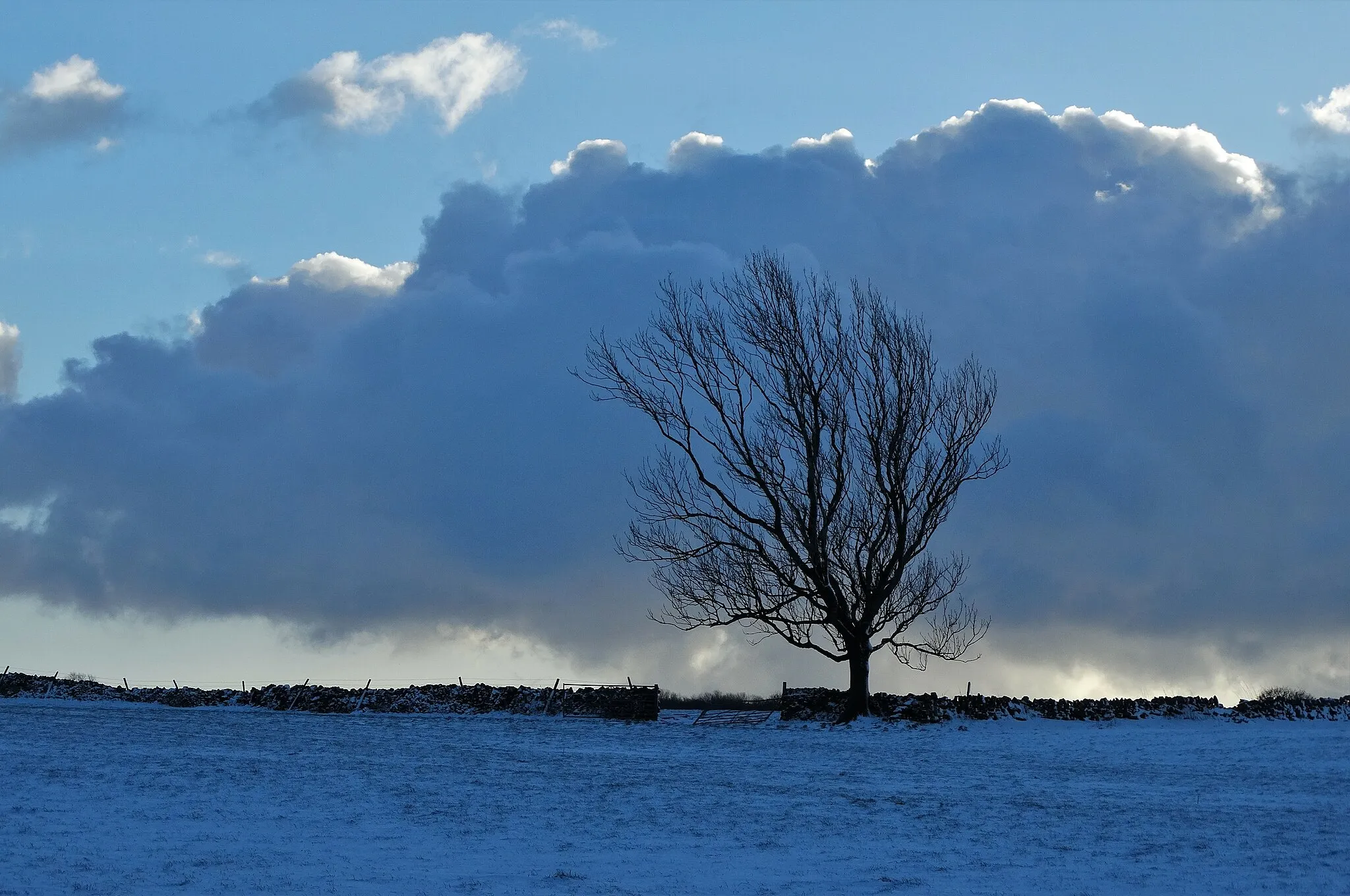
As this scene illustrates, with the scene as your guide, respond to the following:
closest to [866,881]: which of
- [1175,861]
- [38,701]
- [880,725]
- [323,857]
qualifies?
[1175,861]

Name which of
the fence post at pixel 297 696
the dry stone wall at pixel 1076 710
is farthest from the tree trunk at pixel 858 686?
the fence post at pixel 297 696

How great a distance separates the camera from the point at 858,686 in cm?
3538

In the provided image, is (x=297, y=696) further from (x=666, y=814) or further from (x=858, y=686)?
(x=666, y=814)

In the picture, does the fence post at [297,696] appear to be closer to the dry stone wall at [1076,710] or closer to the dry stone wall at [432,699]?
the dry stone wall at [432,699]

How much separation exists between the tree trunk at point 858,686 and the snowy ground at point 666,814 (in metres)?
6.31

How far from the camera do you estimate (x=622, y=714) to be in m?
37.4

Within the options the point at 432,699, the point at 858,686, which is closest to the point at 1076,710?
the point at 858,686

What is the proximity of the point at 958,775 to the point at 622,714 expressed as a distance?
56.8 feet

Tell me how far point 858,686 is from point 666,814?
19863 mm

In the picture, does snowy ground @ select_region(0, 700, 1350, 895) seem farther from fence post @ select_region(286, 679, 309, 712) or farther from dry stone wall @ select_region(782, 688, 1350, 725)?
fence post @ select_region(286, 679, 309, 712)

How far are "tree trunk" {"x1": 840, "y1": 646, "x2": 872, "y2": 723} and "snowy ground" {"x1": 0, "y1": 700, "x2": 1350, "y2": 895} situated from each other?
20.7 ft

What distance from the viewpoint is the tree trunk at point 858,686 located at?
34.8m

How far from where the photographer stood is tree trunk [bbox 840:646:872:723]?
114 ft

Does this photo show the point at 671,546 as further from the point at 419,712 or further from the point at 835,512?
the point at 419,712
